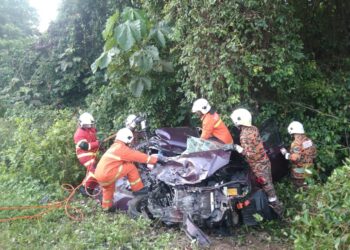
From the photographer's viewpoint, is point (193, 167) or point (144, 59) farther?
point (144, 59)

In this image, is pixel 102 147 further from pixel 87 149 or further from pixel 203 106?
pixel 203 106

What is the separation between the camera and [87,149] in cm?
677

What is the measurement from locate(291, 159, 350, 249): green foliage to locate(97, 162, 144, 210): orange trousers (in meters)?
2.69

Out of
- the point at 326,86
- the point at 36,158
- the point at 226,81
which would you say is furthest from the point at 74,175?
the point at 326,86

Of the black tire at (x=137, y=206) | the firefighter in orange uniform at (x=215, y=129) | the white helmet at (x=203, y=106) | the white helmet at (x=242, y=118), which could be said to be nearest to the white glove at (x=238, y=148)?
the white helmet at (x=242, y=118)

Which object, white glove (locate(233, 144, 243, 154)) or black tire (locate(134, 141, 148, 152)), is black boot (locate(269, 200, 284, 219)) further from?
black tire (locate(134, 141, 148, 152))

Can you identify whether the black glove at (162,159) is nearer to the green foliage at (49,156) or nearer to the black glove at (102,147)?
the green foliage at (49,156)

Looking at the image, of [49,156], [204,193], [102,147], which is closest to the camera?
[204,193]

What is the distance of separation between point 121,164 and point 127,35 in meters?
2.46

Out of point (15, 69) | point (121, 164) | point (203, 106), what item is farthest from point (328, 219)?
point (15, 69)

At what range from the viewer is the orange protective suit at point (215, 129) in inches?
241

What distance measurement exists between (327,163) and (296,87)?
137 cm

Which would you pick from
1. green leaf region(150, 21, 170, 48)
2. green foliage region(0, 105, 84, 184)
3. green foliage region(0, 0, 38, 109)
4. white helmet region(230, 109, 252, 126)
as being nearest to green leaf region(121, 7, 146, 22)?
green leaf region(150, 21, 170, 48)

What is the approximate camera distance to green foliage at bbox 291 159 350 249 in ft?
10.9
